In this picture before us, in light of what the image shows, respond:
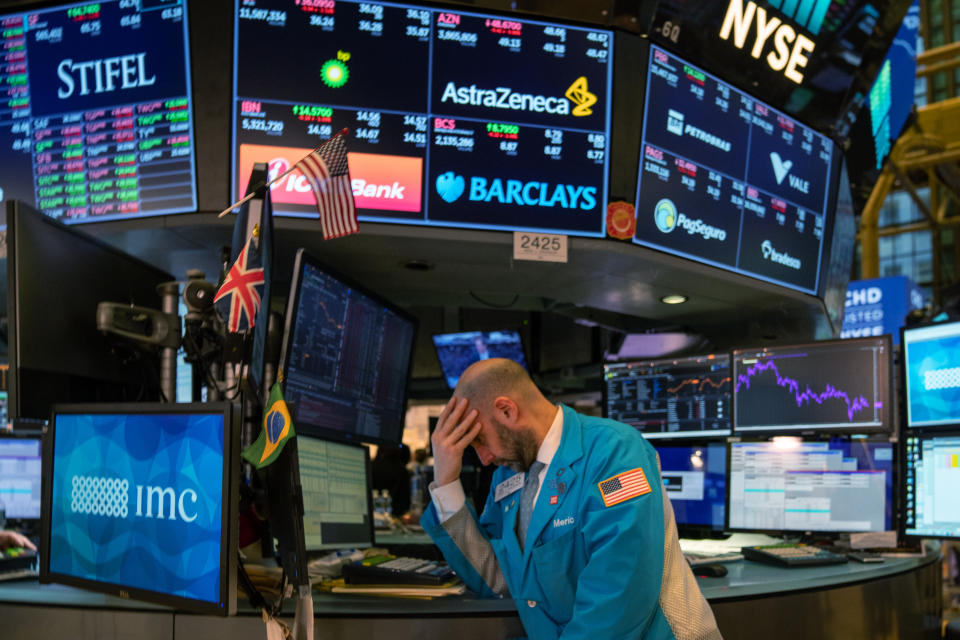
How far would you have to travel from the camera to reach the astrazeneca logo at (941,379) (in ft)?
9.16

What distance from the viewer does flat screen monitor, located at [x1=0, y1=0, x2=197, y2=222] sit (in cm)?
285

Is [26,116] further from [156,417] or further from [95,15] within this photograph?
[156,417]

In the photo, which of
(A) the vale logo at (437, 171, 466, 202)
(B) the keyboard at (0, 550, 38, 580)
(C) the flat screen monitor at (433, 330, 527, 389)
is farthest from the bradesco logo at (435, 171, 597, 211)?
(C) the flat screen monitor at (433, 330, 527, 389)

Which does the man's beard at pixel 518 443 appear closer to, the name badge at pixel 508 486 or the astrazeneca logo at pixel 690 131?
the name badge at pixel 508 486

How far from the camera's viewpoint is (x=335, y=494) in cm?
259

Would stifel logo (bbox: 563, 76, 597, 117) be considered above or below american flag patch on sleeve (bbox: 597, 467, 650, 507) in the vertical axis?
above

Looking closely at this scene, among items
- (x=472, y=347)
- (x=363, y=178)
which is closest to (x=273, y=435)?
(x=363, y=178)

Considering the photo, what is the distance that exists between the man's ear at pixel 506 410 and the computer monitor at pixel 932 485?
1.71 metres

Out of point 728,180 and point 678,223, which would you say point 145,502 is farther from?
point 728,180

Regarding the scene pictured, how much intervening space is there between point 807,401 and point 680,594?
1632 millimetres

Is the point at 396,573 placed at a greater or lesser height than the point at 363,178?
lesser

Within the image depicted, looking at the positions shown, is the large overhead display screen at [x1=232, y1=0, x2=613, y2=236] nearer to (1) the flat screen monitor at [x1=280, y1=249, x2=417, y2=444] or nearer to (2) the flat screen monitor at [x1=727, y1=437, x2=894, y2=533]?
(1) the flat screen monitor at [x1=280, y1=249, x2=417, y2=444]

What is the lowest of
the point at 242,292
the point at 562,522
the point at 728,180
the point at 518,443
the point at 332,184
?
the point at 562,522

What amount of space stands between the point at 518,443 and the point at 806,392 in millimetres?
1694
